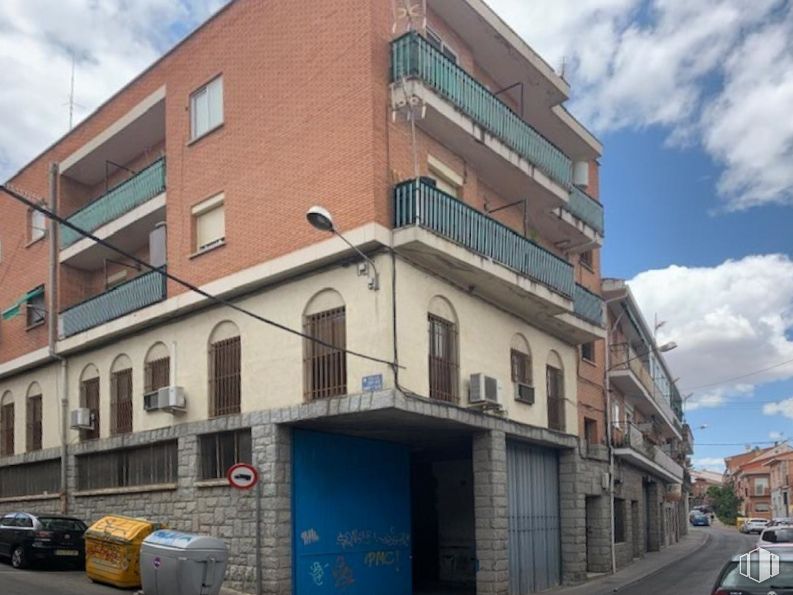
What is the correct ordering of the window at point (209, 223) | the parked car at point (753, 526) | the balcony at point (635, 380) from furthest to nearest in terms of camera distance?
1. the parked car at point (753, 526)
2. the balcony at point (635, 380)
3. the window at point (209, 223)

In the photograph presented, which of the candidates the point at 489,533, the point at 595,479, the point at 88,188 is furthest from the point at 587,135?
the point at 88,188

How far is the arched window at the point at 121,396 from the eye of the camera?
2092 cm

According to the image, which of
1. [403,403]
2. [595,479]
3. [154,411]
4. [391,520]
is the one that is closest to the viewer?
[403,403]

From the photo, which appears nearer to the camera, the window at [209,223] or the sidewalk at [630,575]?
the window at [209,223]

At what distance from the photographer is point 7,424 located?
87.1 ft

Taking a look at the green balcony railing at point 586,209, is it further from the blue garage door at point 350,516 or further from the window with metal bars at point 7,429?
the window with metal bars at point 7,429

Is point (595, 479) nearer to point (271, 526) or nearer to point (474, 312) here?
point (474, 312)

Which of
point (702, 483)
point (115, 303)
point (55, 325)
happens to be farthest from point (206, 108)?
point (702, 483)

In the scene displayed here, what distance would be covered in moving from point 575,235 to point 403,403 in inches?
454

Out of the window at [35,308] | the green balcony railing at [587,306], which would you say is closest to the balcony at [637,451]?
the green balcony railing at [587,306]

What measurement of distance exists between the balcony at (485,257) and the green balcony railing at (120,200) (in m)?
8.12

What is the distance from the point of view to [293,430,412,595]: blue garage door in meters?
16.4

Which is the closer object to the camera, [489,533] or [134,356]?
[489,533]

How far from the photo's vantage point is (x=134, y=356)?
68.5ft
